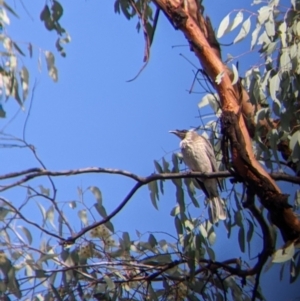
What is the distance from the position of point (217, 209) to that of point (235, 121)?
75 centimetres

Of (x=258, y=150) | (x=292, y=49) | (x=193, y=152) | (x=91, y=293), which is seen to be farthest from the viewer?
(x=193, y=152)

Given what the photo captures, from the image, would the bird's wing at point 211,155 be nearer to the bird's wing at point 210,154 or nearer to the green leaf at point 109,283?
the bird's wing at point 210,154

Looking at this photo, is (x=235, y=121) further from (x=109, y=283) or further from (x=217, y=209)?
(x=217, y=209)

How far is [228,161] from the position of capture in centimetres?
218

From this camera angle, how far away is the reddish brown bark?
213cm

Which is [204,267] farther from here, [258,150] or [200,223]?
[258,150]

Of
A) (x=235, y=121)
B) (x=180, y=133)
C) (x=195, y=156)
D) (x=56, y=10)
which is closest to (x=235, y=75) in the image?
(x=235, y=121)

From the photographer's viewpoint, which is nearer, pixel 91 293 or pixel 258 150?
pixel 91 293

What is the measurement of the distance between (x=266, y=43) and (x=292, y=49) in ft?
0.75

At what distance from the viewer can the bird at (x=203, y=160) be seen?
2769mm

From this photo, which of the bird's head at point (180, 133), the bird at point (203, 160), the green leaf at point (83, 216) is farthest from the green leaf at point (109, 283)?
the bird's head at point (180, 133)

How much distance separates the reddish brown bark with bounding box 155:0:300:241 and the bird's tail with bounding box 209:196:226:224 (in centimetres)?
39

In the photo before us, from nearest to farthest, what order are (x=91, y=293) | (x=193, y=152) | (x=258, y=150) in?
(x=91, y=293), (x=258, y=150), (x=193, y=152)

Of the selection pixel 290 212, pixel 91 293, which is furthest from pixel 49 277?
pixel 290 212
